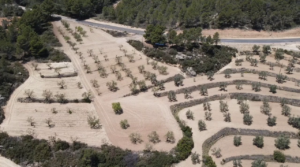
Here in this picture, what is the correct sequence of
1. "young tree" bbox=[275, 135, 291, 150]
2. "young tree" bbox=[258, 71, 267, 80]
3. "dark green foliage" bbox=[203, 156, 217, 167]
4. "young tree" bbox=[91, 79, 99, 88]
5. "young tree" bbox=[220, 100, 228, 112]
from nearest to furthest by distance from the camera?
"dark green foliage" bbox=[203, 156, 217, 167]
"young tree" bbox=[275, 135, 291, 150]
"young tree" bbox=[220, 100, 228, 112]
"young tree" bbox=[91, 79, 99, 88]
"young tree" bbox=[258, 71, 267, 80]

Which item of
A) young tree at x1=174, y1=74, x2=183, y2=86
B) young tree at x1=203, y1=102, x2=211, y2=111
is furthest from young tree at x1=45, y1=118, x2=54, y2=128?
young tree at x1=203, y1=102, x2=211, y2=111

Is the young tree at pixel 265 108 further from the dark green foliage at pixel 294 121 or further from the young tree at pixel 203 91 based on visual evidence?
the young tree at pixel 203 91

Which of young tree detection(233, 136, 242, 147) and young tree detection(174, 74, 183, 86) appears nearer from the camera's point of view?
young tree detection(233, 136, 242, 147)

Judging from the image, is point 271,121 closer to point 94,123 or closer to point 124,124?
point 124,124

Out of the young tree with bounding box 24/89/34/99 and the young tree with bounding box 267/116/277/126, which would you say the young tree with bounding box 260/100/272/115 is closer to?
A: the young tree with bounding box 267/116/277/126

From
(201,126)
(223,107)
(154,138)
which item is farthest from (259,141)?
(154,138)

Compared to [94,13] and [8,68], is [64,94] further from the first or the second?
[94,13]
